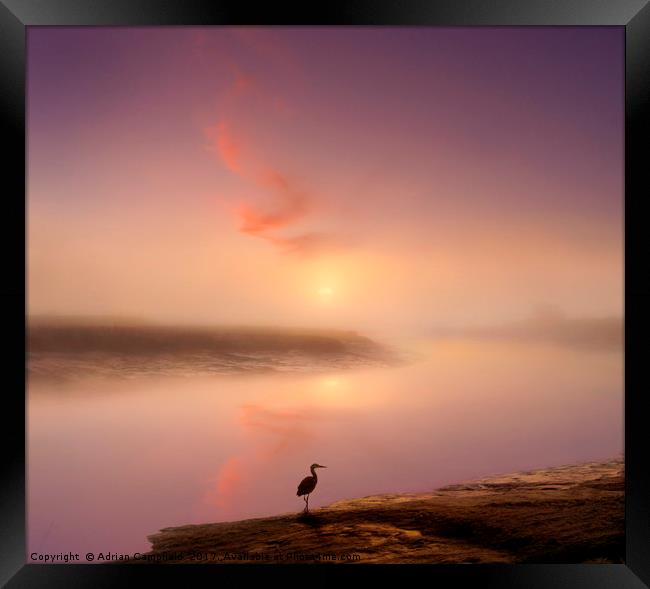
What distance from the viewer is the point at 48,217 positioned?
208 centimetres

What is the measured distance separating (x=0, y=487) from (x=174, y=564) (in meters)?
0.87

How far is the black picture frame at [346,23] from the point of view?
1.95 metres

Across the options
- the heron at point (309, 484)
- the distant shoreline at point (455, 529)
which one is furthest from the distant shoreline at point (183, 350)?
the distant shoreline at point (455, 529)

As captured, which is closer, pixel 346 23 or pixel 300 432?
pixel 346 23

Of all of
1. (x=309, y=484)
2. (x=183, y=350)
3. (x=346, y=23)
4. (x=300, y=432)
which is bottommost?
(x=309, y=484)

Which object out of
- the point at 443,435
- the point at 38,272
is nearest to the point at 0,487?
the point at 38,272

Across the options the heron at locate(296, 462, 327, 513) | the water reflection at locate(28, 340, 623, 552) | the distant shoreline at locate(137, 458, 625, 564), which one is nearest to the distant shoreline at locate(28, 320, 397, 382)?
the water reflection at locate(28, 340, 623, 552)

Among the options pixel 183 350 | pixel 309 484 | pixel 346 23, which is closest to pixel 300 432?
pixel 309 484

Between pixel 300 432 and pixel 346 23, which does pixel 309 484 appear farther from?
pixel 346 23

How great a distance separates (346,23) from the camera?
1.95m

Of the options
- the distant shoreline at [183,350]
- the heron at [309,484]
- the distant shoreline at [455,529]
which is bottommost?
the distant shoreline at [455,529]

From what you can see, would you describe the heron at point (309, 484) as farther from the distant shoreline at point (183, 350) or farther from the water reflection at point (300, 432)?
the distant shoreline at point (183, 350)

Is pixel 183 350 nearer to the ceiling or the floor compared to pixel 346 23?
nearer to the floor

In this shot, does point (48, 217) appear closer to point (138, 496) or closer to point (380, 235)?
point (138, 496)
